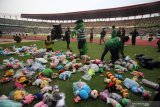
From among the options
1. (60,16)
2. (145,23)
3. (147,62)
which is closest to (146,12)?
(145,23)

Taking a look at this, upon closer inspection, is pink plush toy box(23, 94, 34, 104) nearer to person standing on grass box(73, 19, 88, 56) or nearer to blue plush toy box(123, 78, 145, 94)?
blue plush toy box(123, 78, 145, 94)

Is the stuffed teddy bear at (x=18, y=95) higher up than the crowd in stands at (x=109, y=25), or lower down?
lower down

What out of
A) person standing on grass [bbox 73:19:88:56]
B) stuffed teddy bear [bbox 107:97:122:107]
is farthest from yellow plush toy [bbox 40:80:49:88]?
person standing on grass [bbox 73:19:88:56]

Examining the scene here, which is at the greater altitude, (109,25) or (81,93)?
(109,25)

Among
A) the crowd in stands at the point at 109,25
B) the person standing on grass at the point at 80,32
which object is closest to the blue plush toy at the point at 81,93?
the person standing on grass at the point at 80,32

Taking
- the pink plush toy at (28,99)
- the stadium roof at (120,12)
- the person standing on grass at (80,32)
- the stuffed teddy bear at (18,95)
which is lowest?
the pink plush toy at (28,99)

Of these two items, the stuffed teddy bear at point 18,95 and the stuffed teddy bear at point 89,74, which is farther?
the stuffed teddy bear at point 89,74

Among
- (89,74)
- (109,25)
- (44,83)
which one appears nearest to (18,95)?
(44,83)

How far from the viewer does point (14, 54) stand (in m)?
9.90

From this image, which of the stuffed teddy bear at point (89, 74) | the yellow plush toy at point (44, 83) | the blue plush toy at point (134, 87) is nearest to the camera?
the blue plush toy at point (134, 87)

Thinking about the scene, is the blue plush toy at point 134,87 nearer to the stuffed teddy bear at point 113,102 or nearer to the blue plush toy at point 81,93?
the stuffed teddy bear at point 113,102

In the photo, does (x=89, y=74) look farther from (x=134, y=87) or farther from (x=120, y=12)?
(x=120, y=12)

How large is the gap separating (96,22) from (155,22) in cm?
1907

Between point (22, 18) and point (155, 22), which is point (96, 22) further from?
point (22, 18)
